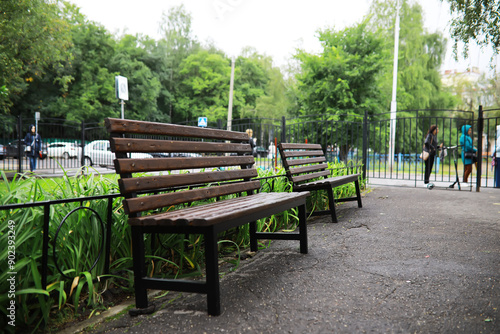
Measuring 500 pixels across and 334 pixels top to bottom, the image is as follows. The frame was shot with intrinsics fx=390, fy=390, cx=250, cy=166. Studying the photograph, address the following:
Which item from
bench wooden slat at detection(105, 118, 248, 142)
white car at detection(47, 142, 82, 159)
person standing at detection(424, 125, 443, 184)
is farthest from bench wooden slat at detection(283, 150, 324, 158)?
white car at detection(47, 142, 82, 159)

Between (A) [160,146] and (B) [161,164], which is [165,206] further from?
(A) [160,146]

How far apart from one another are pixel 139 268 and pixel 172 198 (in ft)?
1.60

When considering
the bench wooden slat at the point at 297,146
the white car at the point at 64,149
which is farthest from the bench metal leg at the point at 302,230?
the white car at the point at 64,149

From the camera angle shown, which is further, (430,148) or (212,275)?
(430,148)

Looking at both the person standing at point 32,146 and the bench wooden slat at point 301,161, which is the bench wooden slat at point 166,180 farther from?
the person standing at point 32,146

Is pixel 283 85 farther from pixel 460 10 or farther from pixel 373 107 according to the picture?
pixel 460 10

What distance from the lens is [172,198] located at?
8.52ft

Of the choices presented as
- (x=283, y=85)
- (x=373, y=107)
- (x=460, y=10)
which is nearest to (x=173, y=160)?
(x=460, y=10)

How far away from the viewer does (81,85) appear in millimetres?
33938

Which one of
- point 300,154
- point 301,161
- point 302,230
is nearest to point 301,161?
point 301,161

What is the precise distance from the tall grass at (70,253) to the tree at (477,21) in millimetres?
6724

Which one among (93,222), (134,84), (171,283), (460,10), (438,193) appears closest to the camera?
(171,283)

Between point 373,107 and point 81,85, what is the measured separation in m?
25.5

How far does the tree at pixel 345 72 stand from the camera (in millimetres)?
19312
